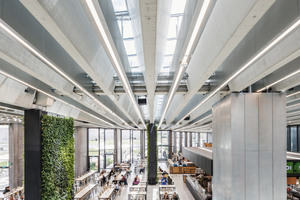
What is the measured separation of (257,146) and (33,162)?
643 cm

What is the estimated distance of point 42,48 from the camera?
3.24 m

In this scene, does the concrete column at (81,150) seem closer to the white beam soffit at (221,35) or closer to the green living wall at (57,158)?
the green living wall at (57,158)

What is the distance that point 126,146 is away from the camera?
2914 cm

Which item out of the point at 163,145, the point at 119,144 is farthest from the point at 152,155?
the point at 163,145

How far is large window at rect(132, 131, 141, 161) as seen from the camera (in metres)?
29.8

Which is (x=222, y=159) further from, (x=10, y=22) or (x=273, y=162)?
(x=10, y=22)

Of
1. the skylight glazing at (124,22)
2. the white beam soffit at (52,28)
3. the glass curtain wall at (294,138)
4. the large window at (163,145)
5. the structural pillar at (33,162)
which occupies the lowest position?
the large window at (163,145)

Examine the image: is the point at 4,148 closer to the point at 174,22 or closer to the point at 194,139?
the point at 174,22

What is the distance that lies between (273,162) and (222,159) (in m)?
1.37

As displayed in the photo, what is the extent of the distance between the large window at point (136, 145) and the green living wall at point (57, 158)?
2224cm

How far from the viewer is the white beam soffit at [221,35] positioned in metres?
2.08

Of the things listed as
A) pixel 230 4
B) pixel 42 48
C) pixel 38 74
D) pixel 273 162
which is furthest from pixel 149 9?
pixel 273 162

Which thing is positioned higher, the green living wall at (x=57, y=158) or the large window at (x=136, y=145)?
the green living wall at (x=57, y=158)

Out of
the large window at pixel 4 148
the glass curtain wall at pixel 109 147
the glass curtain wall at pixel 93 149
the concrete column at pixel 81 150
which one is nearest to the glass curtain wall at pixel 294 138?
the glass curtain wall at pixel 109 147
